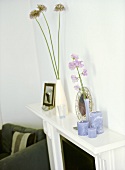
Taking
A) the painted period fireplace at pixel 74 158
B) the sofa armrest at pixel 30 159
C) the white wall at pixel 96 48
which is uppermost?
the white wall at pixel 96 48

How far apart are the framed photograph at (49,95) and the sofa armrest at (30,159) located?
506mm

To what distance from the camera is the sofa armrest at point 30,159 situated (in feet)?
7.36

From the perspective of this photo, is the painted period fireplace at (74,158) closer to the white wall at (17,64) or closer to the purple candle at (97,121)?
the purple candle at (97,121)

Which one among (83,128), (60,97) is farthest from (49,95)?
(83,128)

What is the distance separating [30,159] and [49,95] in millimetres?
701

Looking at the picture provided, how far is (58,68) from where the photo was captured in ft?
7.23

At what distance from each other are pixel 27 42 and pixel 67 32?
5.04 feet

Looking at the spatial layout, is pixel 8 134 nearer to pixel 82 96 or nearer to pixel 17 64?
pixel 17 64

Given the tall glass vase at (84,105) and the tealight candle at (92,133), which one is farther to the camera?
the tall glass vase at (84,105)

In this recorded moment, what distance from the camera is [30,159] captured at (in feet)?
7.94

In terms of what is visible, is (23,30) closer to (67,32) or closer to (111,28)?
(67,32)

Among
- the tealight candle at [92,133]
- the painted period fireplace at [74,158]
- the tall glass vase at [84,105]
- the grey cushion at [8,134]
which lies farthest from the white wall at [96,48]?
the grey cushion at [8,134]

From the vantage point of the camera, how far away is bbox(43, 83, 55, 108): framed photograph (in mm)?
2164

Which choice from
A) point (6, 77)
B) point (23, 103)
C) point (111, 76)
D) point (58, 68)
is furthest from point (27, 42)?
point (111, 76)
